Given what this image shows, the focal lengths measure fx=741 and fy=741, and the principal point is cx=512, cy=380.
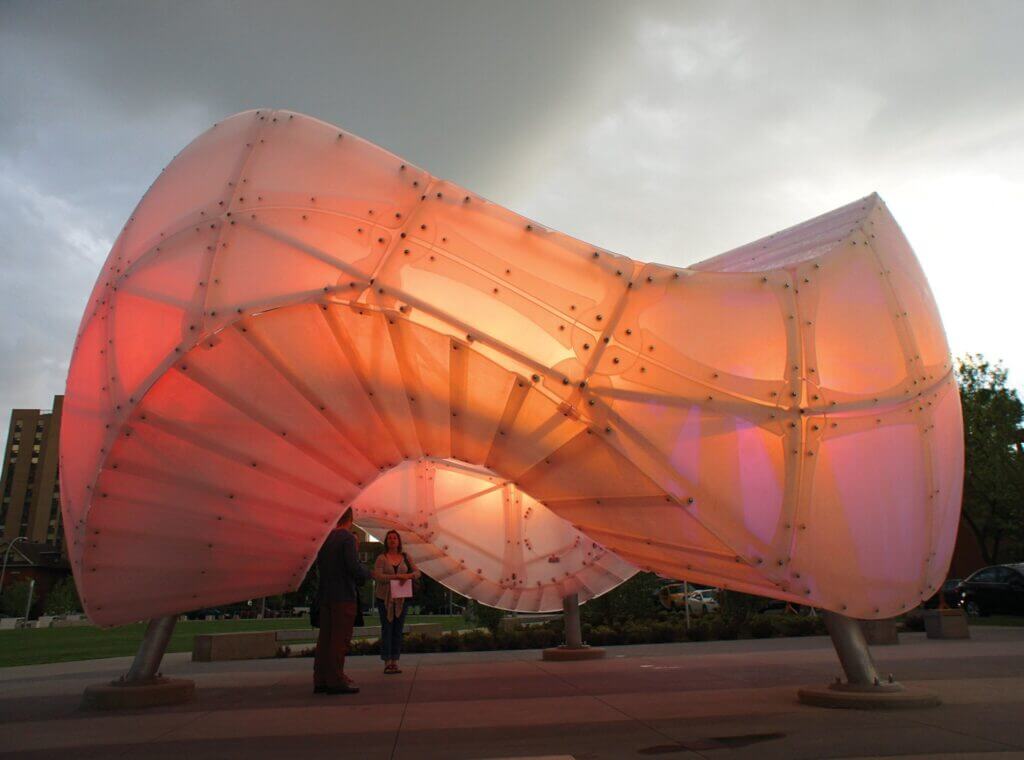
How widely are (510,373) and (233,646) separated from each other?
10955mm

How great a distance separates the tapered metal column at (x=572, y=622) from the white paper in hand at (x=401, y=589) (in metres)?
3.76

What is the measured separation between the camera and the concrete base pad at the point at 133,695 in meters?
7.47

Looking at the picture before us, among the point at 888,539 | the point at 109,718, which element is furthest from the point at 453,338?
the point at 109,718

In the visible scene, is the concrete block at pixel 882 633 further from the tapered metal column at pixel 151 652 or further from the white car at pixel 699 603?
the white car at pixel 699 603

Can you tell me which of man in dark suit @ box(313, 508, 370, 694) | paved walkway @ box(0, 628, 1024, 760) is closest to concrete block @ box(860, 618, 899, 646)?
paved walkway @ box(0, 628, 1024, 760)

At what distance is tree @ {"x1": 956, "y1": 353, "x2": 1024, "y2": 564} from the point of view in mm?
27016

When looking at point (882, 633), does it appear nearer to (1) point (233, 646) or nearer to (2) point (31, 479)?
(1) point (233, 646)

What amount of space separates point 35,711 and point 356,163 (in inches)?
246

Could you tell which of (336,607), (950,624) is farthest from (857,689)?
(950,624)

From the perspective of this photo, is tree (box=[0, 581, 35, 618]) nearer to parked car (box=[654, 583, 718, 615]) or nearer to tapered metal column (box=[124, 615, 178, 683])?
parked car (box=[654, 583, 718, 615])

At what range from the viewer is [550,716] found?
6.39 meters

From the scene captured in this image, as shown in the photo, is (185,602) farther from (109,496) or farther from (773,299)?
(773,299)

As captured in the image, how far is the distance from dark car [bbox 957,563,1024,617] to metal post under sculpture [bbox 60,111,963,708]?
17.2 m

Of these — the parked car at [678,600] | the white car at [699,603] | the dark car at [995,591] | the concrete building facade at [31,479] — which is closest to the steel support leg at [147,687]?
the dark car at [995,591]
